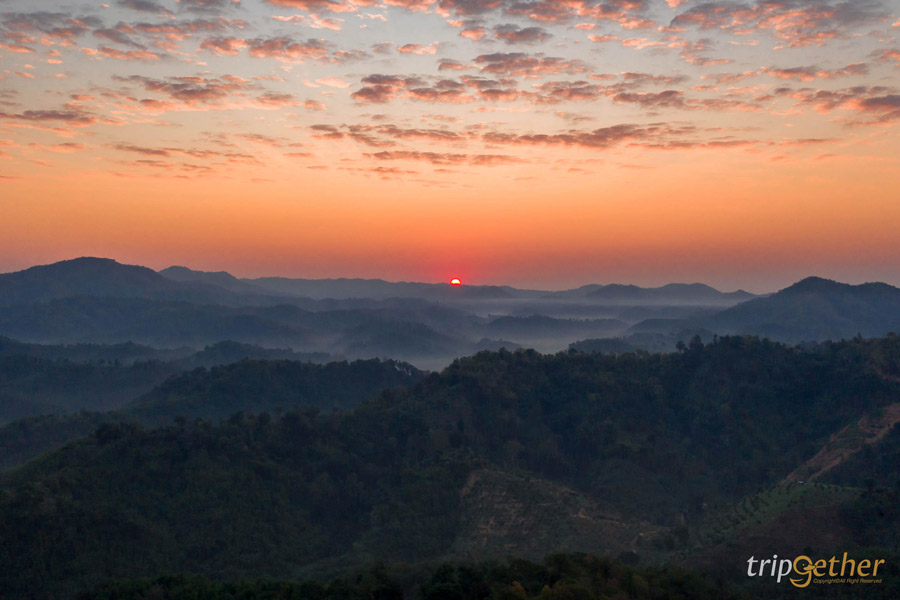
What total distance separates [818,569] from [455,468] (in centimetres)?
4036

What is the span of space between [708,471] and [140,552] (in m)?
66.9

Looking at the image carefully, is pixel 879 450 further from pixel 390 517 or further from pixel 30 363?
pixel 30 363

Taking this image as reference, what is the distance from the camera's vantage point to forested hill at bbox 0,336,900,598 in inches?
2101

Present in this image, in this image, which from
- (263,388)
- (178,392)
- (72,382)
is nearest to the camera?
(178,392)

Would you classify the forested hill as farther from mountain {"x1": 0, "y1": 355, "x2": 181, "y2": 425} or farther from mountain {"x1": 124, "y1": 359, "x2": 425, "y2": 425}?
mountain {"x1": 0, "y1": 355, "x2": 181, "y2": 425}

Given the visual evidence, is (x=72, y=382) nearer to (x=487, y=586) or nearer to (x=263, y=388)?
(x=263, y=388)

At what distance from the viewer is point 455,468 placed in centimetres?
7144

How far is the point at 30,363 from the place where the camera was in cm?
15712

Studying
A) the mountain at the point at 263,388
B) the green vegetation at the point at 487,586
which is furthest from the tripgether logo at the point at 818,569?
the mountain at the point at 263,388

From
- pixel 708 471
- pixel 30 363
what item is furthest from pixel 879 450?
pixel 30 363

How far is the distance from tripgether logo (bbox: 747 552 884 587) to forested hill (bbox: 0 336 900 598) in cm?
1465

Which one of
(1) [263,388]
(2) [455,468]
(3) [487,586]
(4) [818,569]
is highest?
(3) [487,586]

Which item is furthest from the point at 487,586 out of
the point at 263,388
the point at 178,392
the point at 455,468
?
the point at 178,392

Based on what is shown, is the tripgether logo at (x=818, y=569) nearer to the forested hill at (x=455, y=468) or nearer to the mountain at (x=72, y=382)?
→ the forested hill at (x=455, y=468)
